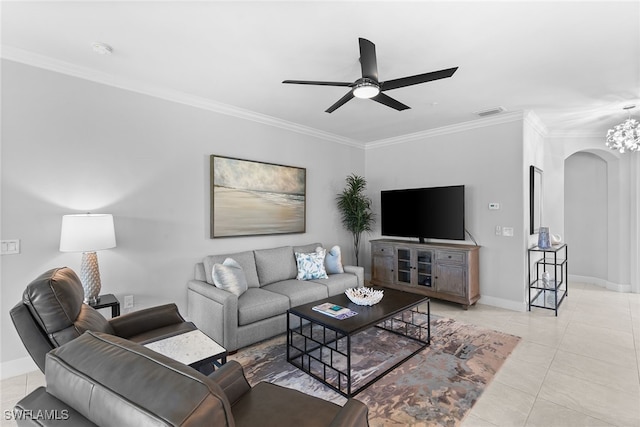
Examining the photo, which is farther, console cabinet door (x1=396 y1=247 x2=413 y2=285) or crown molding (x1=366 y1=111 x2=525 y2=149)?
console cabinet door (x1=396 y1=247 x2=413 y2=285)

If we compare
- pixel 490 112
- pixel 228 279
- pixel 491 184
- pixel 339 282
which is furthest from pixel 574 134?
pixel 228 279

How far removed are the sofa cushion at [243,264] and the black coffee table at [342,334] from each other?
723 mm

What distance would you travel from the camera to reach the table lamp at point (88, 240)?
2.58 m

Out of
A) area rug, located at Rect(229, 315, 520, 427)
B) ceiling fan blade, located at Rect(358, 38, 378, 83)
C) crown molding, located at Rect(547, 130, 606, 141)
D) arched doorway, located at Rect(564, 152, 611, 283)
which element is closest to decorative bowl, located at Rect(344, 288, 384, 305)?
area rug, located at Rect(229, 315, 520, 427)

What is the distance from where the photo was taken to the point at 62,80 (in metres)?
2.86

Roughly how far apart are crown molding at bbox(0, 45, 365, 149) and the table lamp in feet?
4.49

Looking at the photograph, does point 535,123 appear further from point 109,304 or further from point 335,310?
point 109,304

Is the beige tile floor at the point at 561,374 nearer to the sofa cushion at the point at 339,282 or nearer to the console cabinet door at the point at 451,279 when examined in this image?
the console cabinet door at the point at 451,279

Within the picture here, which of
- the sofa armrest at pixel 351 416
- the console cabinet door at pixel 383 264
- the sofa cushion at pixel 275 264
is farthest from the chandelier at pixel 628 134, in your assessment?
the sofa armrest at pixel 351 416

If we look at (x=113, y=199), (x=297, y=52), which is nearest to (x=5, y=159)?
(x=113, y=199)

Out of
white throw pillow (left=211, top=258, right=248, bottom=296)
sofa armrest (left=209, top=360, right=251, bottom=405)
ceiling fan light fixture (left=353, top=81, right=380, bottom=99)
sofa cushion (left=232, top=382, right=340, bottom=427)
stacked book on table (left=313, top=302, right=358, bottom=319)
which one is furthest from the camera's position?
white throw pillow (left=211, top=258, right=248, bottom=296)

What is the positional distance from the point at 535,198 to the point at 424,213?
1.61m

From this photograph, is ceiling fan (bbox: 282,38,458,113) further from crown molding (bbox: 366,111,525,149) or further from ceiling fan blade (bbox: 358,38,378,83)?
crown molding (bbox: 366,111,525,149)

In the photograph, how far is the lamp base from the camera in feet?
8.95
